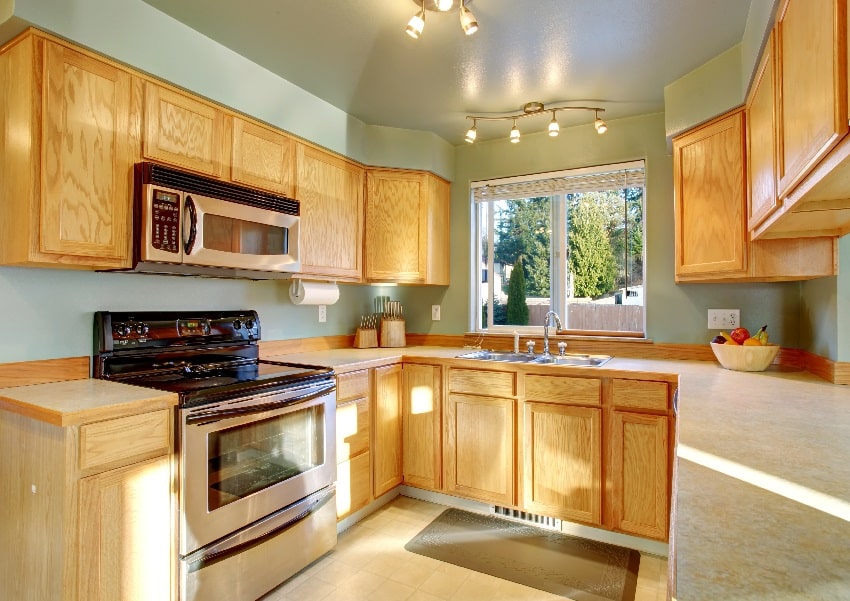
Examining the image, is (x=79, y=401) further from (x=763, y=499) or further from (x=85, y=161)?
(x=763, y=499)

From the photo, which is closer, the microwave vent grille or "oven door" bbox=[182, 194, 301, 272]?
the microwave vent grille

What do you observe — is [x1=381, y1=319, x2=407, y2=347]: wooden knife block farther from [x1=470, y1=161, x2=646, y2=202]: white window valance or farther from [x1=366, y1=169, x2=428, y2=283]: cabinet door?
[x1=470, y1=161, x2=646, y2=202]: white window valance

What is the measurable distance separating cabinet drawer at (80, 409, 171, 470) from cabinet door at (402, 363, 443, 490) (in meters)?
1.50

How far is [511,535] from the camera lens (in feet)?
8.13

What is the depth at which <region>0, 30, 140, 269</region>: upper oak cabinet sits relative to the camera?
1597mm

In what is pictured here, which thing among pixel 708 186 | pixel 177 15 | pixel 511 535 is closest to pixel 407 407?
pixel 511 535

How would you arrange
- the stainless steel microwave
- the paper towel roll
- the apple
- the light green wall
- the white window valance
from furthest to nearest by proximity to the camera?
the white window valance, the paper towel roll, the light green wall, the apple, the stainless steel microwave

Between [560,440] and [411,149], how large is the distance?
207 centimetres

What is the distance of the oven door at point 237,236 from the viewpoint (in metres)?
1.95

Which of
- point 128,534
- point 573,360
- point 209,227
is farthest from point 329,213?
point 128,534

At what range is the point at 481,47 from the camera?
213 centimetres

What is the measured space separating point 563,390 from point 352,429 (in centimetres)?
114

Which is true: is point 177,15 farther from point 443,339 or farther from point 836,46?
point 443,339

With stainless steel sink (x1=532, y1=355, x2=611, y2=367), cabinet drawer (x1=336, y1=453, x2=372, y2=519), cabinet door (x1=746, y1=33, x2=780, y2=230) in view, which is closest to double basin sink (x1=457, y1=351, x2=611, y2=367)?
stainless steel sink (x1=532, y1=355, x2=611, y2=367)
